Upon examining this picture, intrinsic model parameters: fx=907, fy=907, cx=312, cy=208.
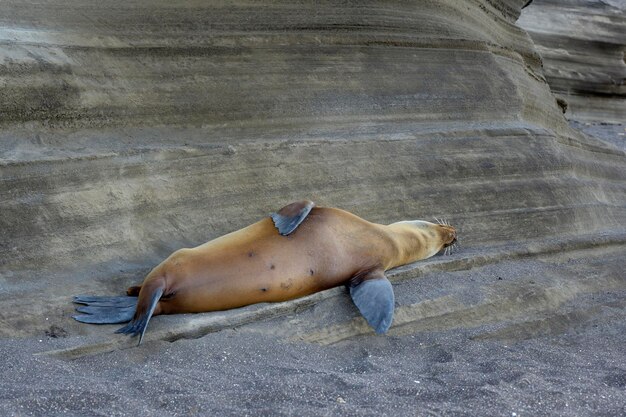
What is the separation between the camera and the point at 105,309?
3.79m

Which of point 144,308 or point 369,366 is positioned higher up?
point 144,308

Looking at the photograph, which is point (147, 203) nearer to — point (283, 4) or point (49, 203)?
point (49, 203)

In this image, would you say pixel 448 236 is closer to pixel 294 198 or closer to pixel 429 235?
pixel 429 235

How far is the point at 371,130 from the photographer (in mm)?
5332

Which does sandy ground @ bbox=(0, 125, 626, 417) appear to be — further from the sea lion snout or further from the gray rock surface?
the sea lion snout

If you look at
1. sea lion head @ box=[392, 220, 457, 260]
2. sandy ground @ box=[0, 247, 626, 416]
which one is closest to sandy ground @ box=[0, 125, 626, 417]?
sandy ground @ box=[0, 247, 626, 416]

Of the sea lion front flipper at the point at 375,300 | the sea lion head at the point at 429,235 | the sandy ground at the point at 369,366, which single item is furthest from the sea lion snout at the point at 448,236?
the sea lion front flipper at the point at 375,300

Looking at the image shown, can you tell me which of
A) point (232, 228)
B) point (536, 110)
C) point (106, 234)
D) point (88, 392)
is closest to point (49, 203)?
point (106, 234)

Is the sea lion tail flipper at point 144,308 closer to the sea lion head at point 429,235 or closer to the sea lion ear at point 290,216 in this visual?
the sea lion ear at point 290,216

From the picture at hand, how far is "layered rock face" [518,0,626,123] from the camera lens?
33.5ft

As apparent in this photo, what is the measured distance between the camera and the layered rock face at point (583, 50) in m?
10.2

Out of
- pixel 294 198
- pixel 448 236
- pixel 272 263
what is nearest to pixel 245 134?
pixel 294 198

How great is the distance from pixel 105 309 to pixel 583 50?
807cm

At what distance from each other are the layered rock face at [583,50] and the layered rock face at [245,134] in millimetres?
4063
